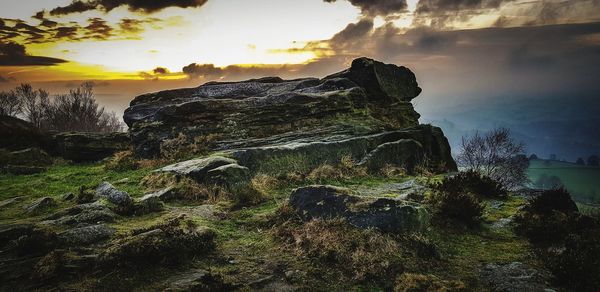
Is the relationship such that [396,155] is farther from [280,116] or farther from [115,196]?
[115,196]

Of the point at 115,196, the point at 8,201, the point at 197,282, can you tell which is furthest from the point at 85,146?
the point at 197,282

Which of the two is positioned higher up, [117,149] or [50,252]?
[50,252]

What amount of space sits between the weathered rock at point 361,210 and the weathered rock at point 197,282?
325 cm

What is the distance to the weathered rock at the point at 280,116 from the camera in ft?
61.3

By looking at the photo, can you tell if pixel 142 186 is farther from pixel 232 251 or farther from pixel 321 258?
pixel 321 258

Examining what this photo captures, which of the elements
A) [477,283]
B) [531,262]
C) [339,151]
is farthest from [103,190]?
[531,262]

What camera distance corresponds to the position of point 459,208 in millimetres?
9453

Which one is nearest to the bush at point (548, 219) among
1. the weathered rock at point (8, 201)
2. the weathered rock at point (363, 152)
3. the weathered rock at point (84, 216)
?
the weathered rock at point (363, 152)

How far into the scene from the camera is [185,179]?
13.1 meters

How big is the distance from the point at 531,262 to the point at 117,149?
2548cm

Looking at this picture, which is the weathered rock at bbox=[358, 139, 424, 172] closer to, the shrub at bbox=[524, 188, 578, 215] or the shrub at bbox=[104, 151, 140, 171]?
the shrub at bbox=[524, 188, 578, 215]

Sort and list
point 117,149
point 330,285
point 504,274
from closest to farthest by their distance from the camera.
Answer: point 330,285 → point 504,274 → point 117,149

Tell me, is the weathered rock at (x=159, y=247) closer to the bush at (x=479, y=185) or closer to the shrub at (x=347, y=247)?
the shrub at (x=347, y=247)

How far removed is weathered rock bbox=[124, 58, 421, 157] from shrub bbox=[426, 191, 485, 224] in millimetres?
8597
